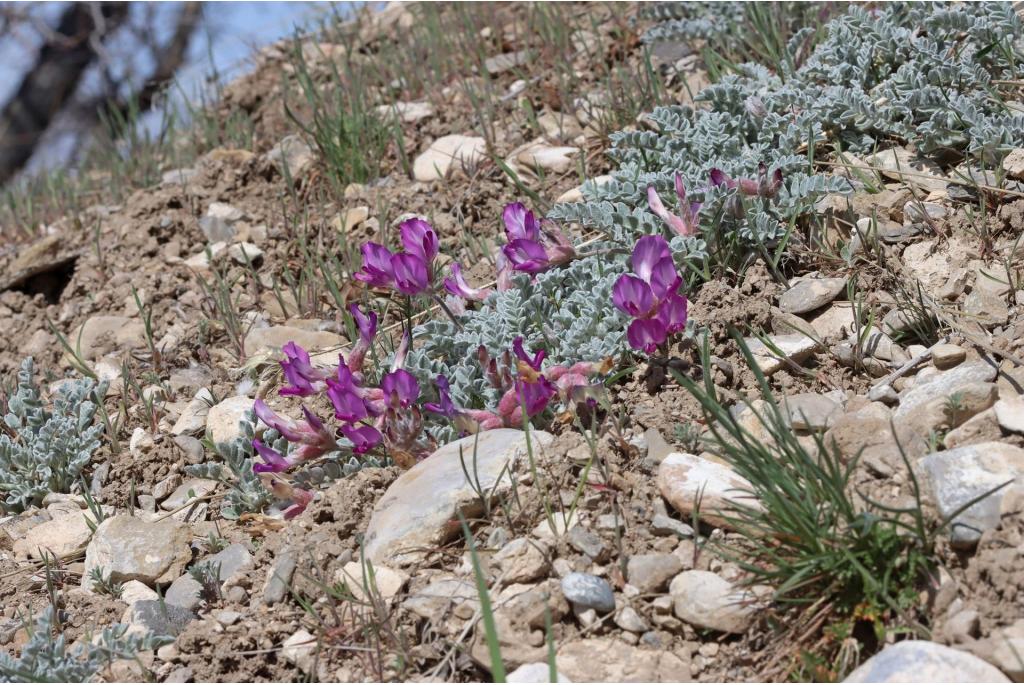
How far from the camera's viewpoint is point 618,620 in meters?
2.37

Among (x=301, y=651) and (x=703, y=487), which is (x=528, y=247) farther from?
(x=301, y=651)

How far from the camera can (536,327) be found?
3.18 metres

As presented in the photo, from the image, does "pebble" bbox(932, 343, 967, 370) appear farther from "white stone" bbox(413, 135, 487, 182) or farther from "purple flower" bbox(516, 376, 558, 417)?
"white stone" bbox(413, 135, 487, 182)

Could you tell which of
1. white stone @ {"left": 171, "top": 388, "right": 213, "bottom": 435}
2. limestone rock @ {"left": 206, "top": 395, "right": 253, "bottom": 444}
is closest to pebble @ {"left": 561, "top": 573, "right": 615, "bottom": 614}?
limestone rock @ {"left": 206, "top": 395, "right": 253, "bottom": 444}

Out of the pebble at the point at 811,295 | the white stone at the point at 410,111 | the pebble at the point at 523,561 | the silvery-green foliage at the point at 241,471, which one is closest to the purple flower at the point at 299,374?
the silvery-green foliage at the point at 241,471

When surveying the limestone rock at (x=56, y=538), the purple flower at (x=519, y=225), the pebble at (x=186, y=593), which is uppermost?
the purple flower at (x=519, y=225)

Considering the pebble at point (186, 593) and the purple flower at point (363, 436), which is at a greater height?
the purple flower at point (363, 436)

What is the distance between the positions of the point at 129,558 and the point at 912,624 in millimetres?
2035

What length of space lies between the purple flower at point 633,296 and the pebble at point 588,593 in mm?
795

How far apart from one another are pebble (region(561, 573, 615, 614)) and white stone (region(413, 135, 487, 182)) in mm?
2429

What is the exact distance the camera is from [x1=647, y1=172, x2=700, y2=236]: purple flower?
324 cm

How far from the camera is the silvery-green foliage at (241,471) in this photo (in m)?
3.12

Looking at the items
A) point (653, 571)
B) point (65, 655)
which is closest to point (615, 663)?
point (653, 571)

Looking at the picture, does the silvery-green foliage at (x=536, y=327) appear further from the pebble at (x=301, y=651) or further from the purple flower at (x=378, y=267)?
the pebble at (x=301, y=651)
